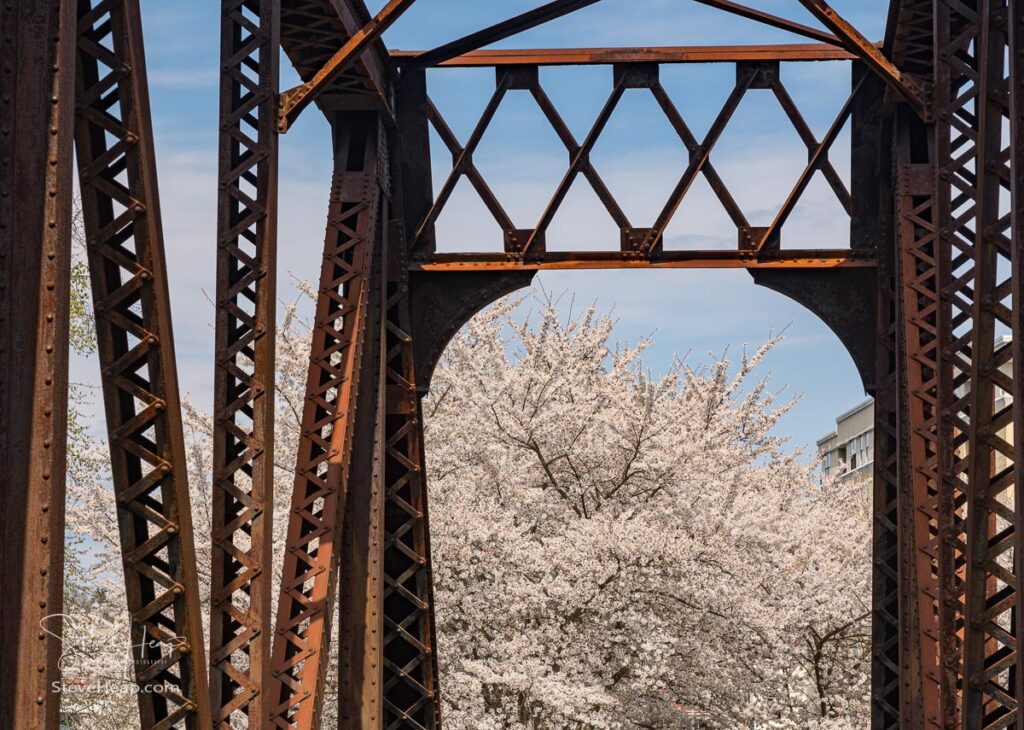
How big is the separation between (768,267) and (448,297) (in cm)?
265

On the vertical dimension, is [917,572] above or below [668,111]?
below

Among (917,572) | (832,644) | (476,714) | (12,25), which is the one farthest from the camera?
(832,644)

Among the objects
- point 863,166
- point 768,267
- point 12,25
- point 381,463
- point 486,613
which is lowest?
point 486,613

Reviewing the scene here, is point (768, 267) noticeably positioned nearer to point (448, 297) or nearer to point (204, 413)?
point (448, 297)

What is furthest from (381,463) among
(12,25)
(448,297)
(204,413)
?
(204,413)

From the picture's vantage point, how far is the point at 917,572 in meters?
10.0

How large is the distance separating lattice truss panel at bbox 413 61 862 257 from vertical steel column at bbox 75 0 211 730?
20.5ft

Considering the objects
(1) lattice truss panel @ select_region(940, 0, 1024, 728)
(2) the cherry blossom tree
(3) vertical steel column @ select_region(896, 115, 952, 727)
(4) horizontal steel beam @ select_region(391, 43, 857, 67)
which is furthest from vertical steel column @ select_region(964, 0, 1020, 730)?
(2) the cherry blossom tree

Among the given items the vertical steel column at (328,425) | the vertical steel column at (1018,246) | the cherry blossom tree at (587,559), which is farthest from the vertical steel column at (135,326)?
the cherry blossom tree at (587,559)

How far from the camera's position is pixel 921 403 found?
1034 centimetres

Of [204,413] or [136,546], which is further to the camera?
[204,413]

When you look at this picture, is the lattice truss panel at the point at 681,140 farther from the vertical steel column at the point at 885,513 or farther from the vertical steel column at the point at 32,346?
the vertical steel column at the point at 32,346

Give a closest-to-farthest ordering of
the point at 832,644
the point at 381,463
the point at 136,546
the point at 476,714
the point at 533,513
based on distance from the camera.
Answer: the point at 136,546, the point at 381,463, the point at 476,714, the point at 533,513, the point at 832,644

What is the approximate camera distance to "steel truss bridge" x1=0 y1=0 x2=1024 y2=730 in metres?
5.15
